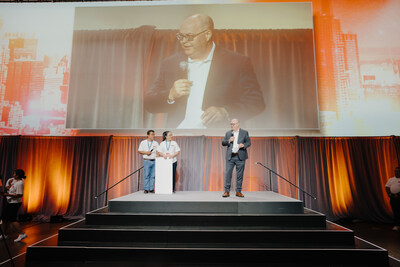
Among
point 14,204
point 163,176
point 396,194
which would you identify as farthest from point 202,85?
point 396,194

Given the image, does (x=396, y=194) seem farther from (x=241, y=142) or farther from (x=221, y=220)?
(x=221, y=220)

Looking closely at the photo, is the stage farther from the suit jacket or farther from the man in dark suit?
the suit jacket

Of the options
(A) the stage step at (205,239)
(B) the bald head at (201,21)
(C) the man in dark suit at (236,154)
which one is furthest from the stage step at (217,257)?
(B) the bald head at (201,21)

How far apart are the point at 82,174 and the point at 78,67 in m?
3.06

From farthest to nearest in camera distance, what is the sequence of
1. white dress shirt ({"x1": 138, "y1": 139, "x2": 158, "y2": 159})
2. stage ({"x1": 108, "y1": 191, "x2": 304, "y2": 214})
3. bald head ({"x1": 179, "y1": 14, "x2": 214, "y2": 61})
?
bald head ({"x1": 179, "y1": 14, "x2": 214, "y2": 61}) < white dress shirt ({"x1": 138, "y1": 139, "x2": 158, "y2": 159}) < stage ({"x1": 108, "y1": 191, "x2": 304, "y2": 214})

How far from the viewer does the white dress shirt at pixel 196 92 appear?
21.5 feet

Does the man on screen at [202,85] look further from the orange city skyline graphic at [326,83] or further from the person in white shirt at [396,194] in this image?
the person in white shirt at [396,194]

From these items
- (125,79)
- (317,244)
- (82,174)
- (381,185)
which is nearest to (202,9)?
(125,79)

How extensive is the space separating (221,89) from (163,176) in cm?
298

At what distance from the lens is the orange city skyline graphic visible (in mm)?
6637

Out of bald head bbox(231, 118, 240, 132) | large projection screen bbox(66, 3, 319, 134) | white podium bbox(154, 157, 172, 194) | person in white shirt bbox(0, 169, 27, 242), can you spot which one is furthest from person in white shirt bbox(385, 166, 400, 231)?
person in white shirt bbox(0, 169, 27, 242)

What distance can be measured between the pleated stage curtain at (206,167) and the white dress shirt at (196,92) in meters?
0.45

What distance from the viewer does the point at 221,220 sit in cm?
379

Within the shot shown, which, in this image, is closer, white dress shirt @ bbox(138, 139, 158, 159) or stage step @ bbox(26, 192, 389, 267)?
stage step @ bbox(26, 192, 389, 267)
